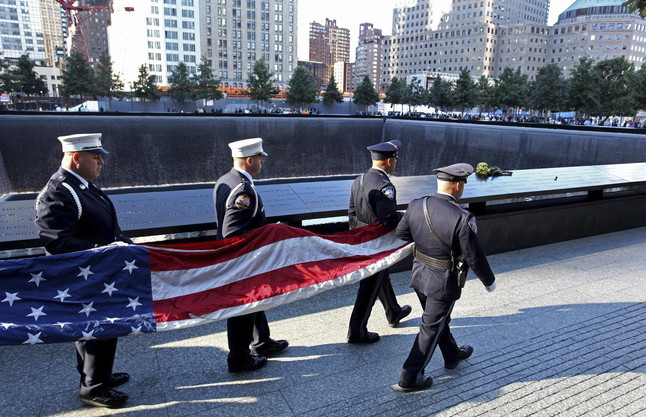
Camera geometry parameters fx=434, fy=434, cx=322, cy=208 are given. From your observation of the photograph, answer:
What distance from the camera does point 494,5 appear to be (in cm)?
11675

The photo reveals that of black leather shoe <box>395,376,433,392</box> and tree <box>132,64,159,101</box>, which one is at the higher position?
tree <box>132,64,159,101</box>

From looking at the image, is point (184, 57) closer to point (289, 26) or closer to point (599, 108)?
point (289, 26)

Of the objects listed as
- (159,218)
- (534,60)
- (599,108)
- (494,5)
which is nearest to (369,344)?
(159,218)

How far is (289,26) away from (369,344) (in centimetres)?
9342

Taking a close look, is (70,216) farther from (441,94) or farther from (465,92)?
(441,94)

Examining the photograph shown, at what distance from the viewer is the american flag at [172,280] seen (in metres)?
2.72

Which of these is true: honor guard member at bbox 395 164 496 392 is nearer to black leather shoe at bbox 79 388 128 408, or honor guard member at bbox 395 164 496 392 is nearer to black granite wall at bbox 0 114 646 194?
black leather shoe at bbox 79 388 128 408

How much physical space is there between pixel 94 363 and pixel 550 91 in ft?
139

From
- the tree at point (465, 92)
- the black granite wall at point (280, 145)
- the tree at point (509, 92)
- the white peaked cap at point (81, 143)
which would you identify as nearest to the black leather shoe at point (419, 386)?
the white peaked cap at point (81, 143)

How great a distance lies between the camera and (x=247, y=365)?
333 cm

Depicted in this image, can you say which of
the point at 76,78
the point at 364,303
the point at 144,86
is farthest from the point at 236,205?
the point at 144,86

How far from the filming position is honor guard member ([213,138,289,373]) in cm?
327

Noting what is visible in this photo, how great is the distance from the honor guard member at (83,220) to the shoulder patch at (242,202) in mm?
874

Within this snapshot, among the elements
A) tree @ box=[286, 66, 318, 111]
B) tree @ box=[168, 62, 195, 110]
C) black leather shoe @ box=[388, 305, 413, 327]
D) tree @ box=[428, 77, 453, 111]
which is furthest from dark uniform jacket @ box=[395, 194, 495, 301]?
tree @ box=[168, 62, 195, 110]
